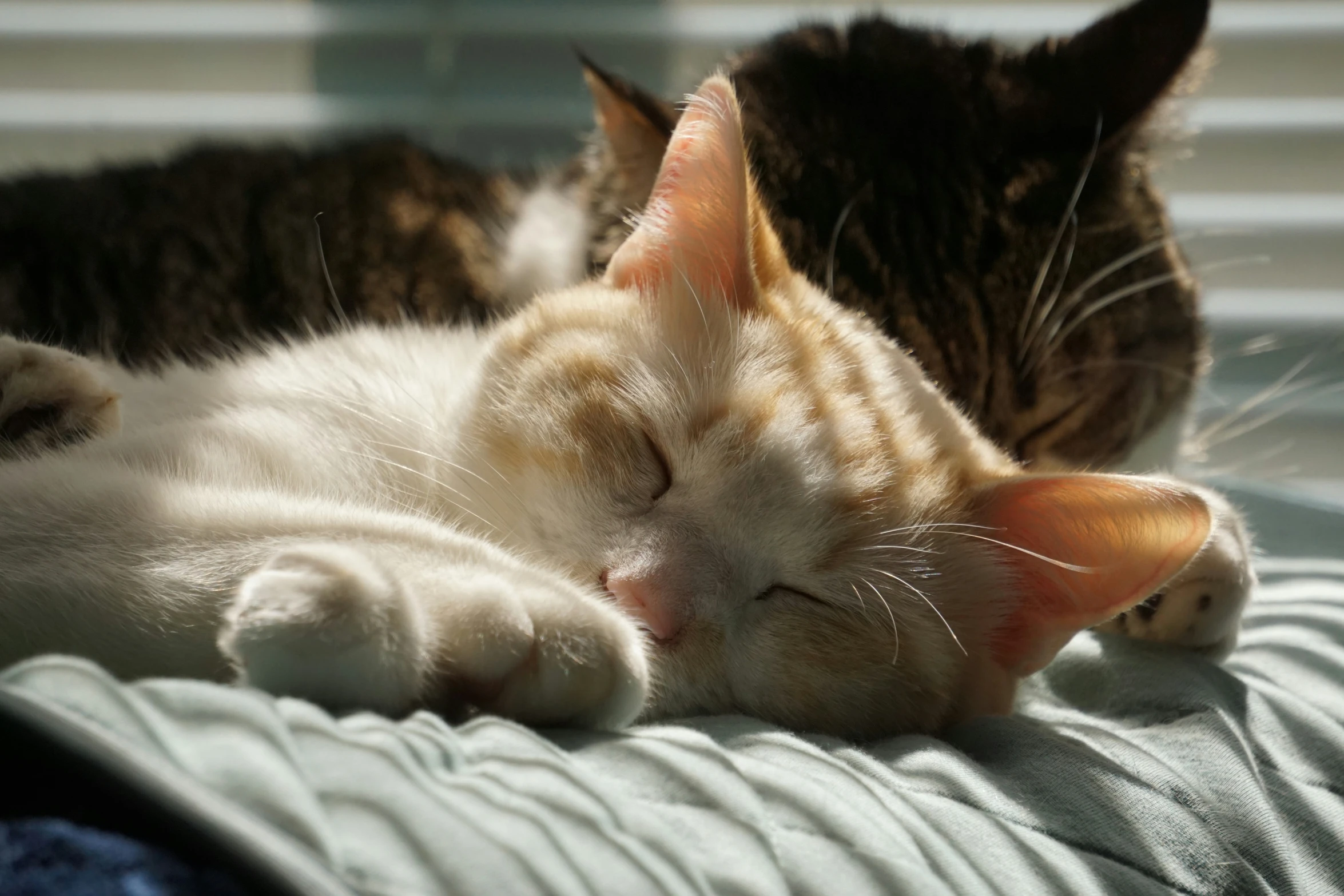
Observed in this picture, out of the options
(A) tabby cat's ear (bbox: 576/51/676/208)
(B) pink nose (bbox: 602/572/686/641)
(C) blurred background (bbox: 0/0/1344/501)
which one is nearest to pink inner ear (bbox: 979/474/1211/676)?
(B) pink nose (bbox: 602/572/686/641)

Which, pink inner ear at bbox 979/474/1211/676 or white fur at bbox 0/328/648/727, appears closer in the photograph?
white fur at bbox 0/328/648/727

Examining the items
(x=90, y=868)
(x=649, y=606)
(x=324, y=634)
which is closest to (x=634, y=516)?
(x=649, y=606)

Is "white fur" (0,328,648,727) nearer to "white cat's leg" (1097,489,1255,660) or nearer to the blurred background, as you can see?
"white cat's leg" (1097,489,1255,660)

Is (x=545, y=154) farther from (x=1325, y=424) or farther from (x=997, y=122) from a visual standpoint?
(x=1325, y=424)

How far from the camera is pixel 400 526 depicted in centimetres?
78

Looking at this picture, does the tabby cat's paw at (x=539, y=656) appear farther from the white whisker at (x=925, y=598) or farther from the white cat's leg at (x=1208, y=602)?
the white cat's leg at (x=1208, y=602)

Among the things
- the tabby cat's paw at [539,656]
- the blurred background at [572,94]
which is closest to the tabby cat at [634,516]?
the tabby cat's paw at [539,656]

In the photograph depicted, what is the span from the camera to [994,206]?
4.80 feet

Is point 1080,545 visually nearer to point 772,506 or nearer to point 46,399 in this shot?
point 772,506

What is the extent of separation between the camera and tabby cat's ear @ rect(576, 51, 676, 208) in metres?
1.38

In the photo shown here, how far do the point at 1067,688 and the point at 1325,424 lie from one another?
1840 millimetres

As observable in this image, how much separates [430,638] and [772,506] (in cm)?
35

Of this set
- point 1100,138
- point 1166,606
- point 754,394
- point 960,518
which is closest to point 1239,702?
point 1166,606

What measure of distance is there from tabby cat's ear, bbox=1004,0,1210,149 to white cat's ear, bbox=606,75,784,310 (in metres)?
0.62
